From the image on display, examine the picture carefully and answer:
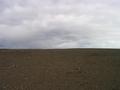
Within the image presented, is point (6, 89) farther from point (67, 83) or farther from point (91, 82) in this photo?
point (91, 82)

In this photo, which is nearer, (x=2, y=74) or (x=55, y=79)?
(x=55, y=79)

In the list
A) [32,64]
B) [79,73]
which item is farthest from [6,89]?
[32,64]

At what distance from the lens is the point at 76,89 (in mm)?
15742

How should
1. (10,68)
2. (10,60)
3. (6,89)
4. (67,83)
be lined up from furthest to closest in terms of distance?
(10,60), (10,68), (67,83), (6,89)

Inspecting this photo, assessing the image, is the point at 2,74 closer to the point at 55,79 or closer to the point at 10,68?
the point at 10,68

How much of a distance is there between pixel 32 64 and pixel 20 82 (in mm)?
7244

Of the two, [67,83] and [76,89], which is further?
[67,83]

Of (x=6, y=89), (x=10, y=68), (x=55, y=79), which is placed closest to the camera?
(x=6, y=89)

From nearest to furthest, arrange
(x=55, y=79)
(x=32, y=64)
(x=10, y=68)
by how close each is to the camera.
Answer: (x=55, y=79), (x=10, y=68), (x=32, y=64)

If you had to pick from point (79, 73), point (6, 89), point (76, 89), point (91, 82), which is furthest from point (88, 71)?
point (6, 89)

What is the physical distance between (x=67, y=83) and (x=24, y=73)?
450 cm

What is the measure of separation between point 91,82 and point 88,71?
3.64 m

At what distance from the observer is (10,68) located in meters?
22.8

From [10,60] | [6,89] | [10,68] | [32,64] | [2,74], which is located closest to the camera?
[6,89]
